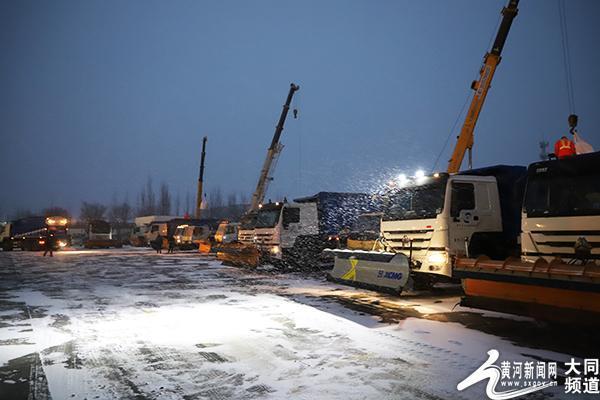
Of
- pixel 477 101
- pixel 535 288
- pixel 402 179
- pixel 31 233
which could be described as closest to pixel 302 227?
pixel 402 179

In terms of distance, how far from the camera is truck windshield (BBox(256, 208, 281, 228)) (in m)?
17.2

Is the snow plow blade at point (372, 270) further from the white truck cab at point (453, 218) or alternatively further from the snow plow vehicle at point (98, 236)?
the snow plow vehicle at point (98, 236)

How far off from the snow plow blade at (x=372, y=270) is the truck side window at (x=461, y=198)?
5.31ft

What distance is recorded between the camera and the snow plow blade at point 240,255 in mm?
17297

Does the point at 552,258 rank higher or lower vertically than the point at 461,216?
lower

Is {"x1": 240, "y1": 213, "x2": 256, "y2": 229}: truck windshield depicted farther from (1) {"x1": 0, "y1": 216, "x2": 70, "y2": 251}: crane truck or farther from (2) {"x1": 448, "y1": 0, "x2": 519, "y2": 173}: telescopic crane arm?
(1) {"x1": 0, "y1": 216, "x2": 70, "y2": 251}: crane truck

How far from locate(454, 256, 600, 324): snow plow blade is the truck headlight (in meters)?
1.41

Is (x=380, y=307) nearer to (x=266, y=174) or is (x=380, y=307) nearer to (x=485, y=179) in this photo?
(x=485, y=179)

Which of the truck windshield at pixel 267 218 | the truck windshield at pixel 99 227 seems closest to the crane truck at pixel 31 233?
the truck windshield at pixel 99 227

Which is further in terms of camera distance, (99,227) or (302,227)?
(99,227)

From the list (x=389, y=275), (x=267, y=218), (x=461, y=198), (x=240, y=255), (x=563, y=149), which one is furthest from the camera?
(x=240, y=255)

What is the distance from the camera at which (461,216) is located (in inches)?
368

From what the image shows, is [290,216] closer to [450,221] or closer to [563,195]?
[450,221]

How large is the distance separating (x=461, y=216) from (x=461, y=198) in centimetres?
41
